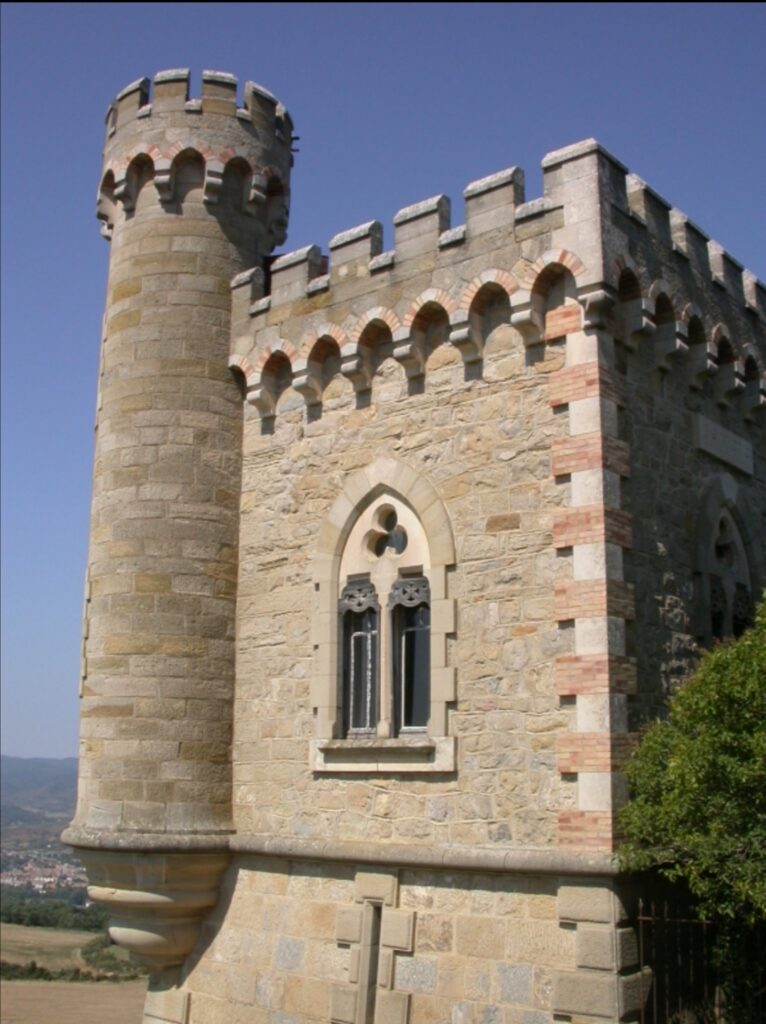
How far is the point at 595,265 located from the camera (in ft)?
32.7

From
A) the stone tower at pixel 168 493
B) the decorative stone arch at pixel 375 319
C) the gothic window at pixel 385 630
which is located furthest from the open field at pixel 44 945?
the decorative stone arch at pixel 375 319

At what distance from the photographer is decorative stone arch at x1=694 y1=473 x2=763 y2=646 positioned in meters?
11.1

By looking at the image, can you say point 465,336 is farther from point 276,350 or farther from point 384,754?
point 384,754

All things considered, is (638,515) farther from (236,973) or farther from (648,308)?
(236,973)

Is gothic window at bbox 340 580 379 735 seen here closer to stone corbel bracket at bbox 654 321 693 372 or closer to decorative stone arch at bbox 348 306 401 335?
decorative stone arch at bbox 348 306 401 335

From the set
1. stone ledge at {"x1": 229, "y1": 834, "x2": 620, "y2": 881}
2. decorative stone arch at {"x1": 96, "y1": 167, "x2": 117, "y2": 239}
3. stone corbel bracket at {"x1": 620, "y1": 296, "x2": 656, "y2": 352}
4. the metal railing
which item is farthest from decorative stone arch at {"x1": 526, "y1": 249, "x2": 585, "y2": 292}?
decorative stone arch at {"x1": 96, "y1": 167, "x2": 117, "y2": 239}

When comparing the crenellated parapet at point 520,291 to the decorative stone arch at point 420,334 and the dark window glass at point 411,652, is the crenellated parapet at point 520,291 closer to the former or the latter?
the decorative stone arch at point 420,334

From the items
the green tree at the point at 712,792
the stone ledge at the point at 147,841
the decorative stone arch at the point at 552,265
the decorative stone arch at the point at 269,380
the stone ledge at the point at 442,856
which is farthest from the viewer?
the decorative stone arch at the point at 269,380

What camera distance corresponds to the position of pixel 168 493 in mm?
12234

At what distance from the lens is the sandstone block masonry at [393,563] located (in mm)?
9641

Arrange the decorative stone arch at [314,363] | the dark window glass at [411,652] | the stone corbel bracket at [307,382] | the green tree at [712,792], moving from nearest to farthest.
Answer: the green tree at [712,792], the dark window glass at [411,652], the decorative stone arch at [314,363], the stone corbel bracket at [307,382]

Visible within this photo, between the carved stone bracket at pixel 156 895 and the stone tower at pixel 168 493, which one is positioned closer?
the carved stone bracket at pixel 156 895

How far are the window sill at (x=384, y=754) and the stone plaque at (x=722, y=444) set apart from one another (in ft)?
13.4

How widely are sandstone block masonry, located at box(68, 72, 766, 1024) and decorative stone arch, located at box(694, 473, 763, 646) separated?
0.06 m
